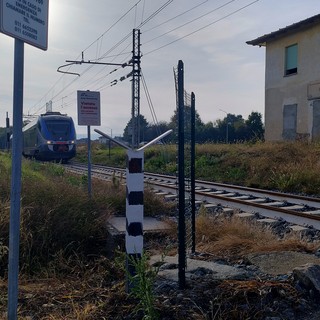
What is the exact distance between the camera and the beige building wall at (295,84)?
25250 millimetres

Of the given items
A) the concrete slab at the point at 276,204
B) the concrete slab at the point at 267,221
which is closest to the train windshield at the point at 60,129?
the concrete slab at the point at 276,204

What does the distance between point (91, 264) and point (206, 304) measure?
2035 mm

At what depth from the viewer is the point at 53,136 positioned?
96.7ft

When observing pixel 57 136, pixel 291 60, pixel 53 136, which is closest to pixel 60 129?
pixel 57 136

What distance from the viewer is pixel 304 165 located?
52.5 ft

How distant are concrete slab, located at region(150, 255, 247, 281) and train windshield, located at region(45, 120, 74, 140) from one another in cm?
2563

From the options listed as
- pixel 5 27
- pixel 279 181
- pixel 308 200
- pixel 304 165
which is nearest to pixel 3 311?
pixel 5 27

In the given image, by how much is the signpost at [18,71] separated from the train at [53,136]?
26.9 metres

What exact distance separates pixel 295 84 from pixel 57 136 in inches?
580

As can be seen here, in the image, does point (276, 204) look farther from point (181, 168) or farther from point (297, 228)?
point (181, 168)

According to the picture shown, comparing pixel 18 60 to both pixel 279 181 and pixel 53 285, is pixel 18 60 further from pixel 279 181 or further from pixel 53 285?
pixel 279 181

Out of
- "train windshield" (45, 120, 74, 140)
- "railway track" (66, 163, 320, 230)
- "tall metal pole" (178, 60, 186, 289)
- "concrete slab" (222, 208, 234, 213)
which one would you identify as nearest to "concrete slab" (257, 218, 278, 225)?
"railway track" (66, 163, 320, 230)

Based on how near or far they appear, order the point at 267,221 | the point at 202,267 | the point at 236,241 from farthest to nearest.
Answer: the point at 267,221, the point at 236,241, the point at 202,267

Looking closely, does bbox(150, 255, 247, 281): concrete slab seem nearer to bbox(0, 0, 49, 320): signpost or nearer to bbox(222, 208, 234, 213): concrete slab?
bbox(0, 0, 49, 320): signpost
